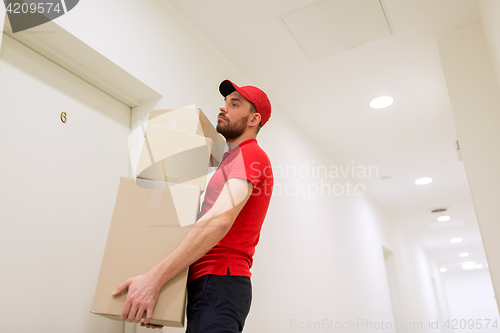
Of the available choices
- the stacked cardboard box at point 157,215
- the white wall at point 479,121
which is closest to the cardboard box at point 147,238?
the stacked cardboard box at point 157,215

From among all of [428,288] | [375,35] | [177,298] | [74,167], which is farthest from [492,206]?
[428,288]

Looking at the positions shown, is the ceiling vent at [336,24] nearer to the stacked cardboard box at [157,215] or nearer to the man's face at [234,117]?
the man's face at [234,117]

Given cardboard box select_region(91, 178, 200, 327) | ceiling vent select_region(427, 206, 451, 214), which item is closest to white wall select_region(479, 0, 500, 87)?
cardboard box select_region(91, 178, 200, 327)

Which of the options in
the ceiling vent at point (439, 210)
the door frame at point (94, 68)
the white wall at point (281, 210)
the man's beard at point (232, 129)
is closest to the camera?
the door frame at point (94, 68)

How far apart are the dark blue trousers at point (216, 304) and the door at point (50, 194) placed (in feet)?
1.41

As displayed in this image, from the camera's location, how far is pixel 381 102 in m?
2.56

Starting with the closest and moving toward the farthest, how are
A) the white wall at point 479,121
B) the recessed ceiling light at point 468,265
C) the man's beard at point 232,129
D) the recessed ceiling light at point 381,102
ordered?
the man's beard at point 232,129
the white wall at point 479,121
the recessed ceiling light at point 381,102
the recessed ceiling light at point 468,265

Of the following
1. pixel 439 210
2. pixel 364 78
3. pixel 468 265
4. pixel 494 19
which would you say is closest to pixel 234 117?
pixel 494 19

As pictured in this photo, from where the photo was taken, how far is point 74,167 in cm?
123

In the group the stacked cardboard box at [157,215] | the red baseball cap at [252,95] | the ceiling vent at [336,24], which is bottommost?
the stacked cardboard box at [157,215]

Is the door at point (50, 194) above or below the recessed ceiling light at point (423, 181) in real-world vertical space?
below

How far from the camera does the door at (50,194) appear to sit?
1.02 m

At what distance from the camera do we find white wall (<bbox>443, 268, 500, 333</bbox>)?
8938mm

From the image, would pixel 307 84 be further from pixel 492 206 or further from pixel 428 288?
pixel 428 288
